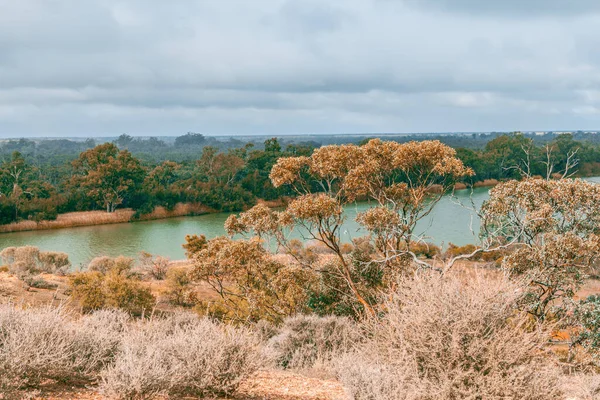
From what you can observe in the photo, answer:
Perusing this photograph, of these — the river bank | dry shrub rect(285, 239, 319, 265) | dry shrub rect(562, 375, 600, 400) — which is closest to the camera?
dry shrub rect(562, 375, 600, 400)

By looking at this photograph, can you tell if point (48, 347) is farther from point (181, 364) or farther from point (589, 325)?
point (589, 325)

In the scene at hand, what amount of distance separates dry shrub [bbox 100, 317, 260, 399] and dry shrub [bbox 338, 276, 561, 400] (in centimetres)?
114

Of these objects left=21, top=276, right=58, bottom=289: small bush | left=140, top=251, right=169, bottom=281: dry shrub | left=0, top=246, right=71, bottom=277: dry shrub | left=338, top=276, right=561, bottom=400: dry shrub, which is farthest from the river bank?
left=338, top=276, right=561, bottom=400: dry shrub

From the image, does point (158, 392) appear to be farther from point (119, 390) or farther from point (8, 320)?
point (8, 320)

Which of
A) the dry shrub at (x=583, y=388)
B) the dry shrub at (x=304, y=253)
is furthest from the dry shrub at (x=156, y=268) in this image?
the dry shrub at (x=583, y=388)

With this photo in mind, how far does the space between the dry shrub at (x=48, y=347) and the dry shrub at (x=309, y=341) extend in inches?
133

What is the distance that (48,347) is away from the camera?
17.3 feet

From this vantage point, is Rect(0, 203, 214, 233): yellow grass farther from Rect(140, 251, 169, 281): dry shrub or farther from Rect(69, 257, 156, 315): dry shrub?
Rect(69, 257, 156, 315): dry shrub

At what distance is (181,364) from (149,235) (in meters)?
37.0

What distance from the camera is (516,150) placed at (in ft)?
229

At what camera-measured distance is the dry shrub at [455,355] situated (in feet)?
17.1

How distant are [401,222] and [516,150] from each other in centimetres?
6315

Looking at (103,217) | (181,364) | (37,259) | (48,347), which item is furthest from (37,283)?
(103,217)

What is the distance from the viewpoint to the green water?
113 ft
